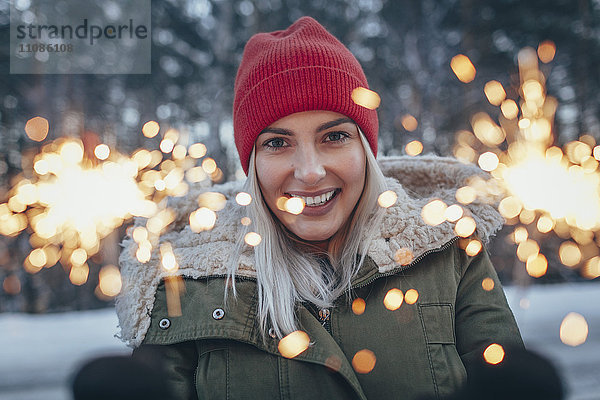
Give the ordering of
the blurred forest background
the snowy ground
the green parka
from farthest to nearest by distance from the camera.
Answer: the blurred forest background → the snowy ground → the green parka

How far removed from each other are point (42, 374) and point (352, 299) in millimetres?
3144

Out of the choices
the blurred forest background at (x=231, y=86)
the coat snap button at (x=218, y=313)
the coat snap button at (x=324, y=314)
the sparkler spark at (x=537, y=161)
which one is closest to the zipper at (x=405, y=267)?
the coat snap button at (x=324, y=314)

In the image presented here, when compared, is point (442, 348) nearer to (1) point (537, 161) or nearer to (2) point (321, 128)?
(2) point (321, 128)

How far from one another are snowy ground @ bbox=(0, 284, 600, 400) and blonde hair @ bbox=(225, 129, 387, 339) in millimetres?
2200

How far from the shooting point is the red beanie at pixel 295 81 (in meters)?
1.32

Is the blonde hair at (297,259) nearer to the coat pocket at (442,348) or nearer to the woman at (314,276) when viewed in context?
the woman at (314,276)

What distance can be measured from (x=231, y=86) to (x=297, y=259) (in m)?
3.35

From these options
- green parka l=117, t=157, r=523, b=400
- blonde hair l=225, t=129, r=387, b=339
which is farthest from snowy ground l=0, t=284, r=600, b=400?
blonde hair l=225, t=129, r=387, b=339

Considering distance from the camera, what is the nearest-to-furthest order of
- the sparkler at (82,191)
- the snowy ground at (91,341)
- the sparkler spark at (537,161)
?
1. the sparkler spark at (537,161)
2. the snowy ground at (91,341)
3. the sparkler at (82,191)

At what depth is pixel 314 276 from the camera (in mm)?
1376

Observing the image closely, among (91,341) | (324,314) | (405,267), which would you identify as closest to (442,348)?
(405,267)

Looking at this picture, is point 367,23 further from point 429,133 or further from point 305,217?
point 305,217

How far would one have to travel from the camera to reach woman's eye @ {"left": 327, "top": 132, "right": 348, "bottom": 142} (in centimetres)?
135

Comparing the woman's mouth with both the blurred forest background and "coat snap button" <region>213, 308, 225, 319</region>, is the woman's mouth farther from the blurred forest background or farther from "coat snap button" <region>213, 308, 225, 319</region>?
the blurred forest background
